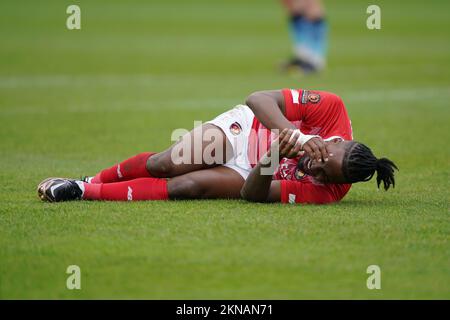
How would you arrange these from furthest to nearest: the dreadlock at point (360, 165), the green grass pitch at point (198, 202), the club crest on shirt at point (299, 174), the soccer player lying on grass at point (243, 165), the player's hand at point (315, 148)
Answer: the club crest on shirt at point (299, 174)
the soccer player lying on grass at point (243, 165)
the dreadlock at point (360, 165)
the player's hand at point (315, 148)
the green grass pitch at point (198, 202)

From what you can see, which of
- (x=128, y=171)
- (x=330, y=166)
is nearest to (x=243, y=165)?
(x=330, y=166)

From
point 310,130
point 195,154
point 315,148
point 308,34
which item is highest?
point 308,34

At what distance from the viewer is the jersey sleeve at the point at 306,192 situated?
7.28 meters

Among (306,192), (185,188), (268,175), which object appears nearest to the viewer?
(268,175)

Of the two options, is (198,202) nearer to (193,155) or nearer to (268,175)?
(193,155)

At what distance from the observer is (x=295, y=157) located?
A: 709 centimetres

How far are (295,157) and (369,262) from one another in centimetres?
148

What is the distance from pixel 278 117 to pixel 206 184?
813mm

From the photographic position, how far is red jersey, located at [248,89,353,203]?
23.9 feet

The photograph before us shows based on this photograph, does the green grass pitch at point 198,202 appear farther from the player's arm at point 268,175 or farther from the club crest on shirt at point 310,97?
the club crest on shirt at point 310,97

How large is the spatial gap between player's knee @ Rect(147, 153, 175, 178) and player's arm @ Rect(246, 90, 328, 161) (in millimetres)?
797

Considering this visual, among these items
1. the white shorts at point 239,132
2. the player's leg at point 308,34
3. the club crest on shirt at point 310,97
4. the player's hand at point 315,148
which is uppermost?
the player's leg at point 308,34

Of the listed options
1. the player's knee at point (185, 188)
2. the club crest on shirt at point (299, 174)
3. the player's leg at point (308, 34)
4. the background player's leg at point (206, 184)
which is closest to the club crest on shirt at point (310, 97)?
the club crest on shirt at point (299, 174)

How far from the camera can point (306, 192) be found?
7.27 meters
